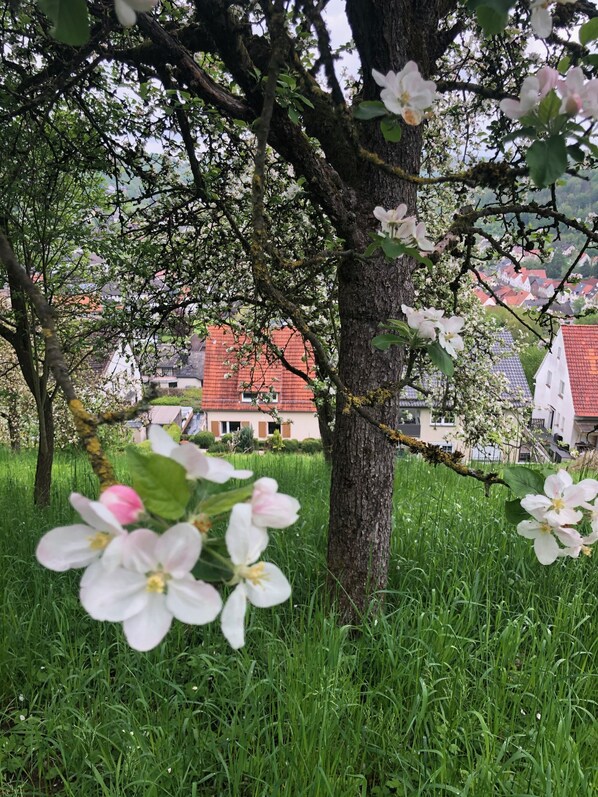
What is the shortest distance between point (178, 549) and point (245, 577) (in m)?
0.08

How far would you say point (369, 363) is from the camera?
6.39 ft

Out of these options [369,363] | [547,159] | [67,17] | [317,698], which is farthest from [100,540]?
[369,363]

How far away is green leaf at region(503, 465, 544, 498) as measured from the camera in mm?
978

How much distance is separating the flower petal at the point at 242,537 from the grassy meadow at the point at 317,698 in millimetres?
1128

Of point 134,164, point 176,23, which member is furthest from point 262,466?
point 176,23

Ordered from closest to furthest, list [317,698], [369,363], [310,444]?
[317,698]
[369,363]
[310,444]

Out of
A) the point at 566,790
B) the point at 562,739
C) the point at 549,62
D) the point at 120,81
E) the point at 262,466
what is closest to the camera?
the point at 566,790

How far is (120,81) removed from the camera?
117 inches

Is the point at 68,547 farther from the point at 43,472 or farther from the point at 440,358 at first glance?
the point at 43,472

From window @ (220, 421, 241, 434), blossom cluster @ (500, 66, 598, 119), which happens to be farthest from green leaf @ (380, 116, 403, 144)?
window @ (220, 421, 241, 434)

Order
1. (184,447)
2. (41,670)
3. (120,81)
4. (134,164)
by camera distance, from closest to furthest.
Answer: (184,447) < (41,670) < (120,81) < (134,164)

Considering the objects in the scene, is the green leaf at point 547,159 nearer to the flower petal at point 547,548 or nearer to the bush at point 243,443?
the flower petal at point 547,548

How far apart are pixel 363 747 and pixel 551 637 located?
85 cm

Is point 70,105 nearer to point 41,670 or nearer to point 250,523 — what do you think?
point 41,670
